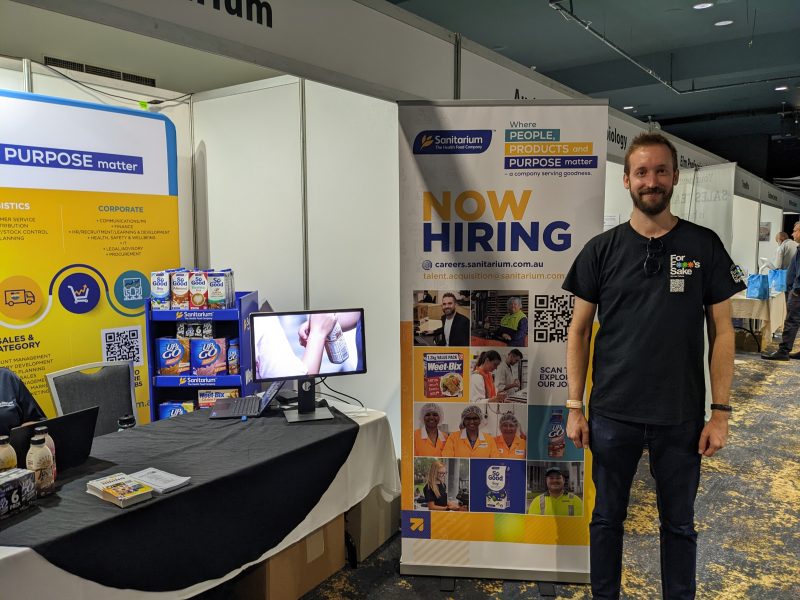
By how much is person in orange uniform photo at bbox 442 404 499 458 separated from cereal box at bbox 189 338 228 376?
1496 millimetres

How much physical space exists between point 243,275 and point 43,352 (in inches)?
Answer: 49.7

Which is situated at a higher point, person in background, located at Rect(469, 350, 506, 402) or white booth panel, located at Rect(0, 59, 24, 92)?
white booth panel, located at Rect(0, 59, 24, 92)

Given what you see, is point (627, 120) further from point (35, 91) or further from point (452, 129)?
point (35, 91)

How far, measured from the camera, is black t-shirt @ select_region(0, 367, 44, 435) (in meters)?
2.20

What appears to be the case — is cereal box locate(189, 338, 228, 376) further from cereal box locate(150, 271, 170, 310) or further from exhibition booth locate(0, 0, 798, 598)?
cereal box locate(150, 271, 170, 310)

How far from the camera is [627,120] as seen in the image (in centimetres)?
411

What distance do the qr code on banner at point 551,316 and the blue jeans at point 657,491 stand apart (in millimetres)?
412

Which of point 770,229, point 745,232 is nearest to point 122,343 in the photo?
point 745,232

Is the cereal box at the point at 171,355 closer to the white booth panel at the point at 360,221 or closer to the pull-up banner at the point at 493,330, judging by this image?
the white booth panel at the point at 360,221

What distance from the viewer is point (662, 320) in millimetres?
1911

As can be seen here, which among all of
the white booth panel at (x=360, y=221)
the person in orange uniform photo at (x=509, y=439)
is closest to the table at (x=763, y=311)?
the white booth panel at (x=360, y=221)

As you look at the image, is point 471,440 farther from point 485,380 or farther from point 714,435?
point 714,435

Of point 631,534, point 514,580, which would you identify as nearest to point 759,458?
point 631,534

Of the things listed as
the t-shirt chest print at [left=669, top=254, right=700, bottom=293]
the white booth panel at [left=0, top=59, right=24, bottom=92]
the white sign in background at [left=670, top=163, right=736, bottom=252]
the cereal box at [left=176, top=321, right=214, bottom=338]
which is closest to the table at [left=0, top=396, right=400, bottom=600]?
the cereal box at [left=176, top=321, right=214, bottom=338]
